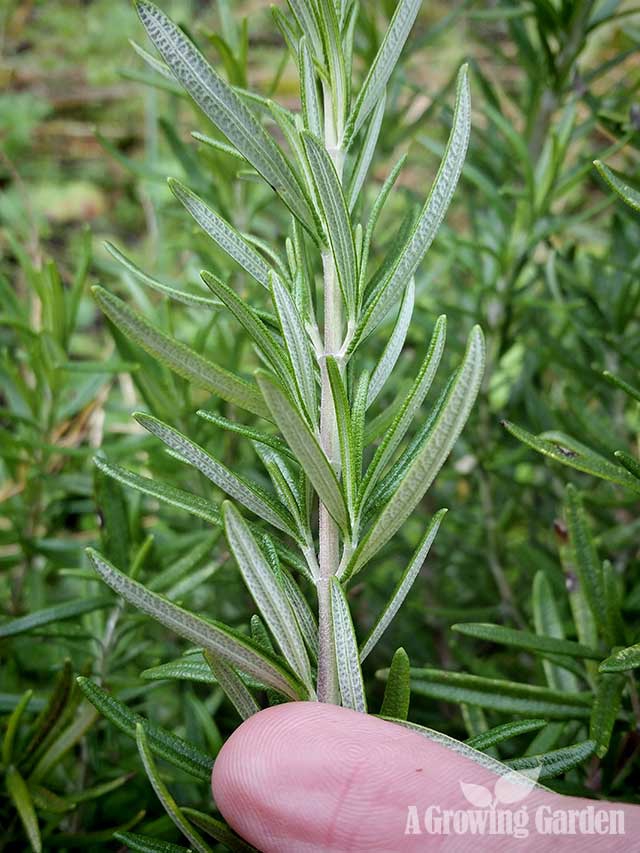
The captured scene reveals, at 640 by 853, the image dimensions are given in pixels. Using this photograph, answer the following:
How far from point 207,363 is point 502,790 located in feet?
0.91

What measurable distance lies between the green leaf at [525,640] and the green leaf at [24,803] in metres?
0.33

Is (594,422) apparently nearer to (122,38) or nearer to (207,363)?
(207,363)

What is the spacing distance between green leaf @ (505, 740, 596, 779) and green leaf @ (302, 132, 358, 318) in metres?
0.30

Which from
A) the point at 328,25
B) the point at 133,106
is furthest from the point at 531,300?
the point at 133,106

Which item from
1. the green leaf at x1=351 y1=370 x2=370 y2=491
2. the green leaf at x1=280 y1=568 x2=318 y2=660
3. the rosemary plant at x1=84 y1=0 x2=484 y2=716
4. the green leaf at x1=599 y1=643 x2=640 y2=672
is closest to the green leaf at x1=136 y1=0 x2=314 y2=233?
the rosemary plant at x1=84 y1=0 x2=484 y2=716

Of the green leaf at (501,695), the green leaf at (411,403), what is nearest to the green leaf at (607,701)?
the green leaf at (501,695)

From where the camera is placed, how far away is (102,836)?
626 millimetres

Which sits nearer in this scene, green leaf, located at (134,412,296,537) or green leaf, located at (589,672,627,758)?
green leaf, located at (134,412,296,537)

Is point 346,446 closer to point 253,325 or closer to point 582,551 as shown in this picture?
point 253,325

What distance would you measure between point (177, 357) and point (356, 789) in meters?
0.24

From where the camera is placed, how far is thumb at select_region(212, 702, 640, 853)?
41 cm

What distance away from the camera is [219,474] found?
0.49 m

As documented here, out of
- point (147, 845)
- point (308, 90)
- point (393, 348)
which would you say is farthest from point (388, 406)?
point (147, 845)

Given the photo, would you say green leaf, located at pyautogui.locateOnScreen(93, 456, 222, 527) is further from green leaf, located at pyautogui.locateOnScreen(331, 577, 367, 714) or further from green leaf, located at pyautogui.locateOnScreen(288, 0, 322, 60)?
green leaf, located at pyautogui.locateOnScreen(288, 0, 322, 60)
